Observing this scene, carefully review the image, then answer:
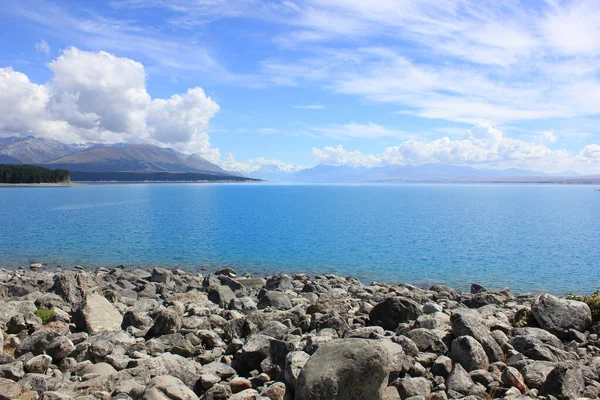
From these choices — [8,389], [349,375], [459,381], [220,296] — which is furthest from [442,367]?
[220,296]

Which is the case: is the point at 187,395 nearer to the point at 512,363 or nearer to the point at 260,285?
the point at 512,363

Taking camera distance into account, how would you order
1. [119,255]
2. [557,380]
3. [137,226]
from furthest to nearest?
[137,226] → [119,255] → [557,380]

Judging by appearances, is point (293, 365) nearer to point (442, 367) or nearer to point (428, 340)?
point (442, 367)

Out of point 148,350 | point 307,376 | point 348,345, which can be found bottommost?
point 148,350

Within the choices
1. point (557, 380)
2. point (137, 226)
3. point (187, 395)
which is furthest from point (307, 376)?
point (137, 226)

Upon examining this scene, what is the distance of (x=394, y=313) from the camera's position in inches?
624

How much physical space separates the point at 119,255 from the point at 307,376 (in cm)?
4040

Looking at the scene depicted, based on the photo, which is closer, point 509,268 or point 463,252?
point 509,268

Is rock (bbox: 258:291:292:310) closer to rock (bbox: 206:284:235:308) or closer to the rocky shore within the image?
rock (bbox: 206:284:235:308)

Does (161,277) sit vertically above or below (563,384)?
below

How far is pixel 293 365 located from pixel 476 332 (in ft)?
18.2

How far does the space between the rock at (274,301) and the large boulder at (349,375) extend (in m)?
12.1

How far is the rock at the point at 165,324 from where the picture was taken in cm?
1522

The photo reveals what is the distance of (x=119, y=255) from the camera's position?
45.2m
